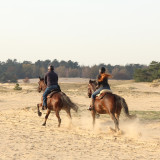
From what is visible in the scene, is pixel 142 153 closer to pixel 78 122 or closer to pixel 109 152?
pixel 109 152

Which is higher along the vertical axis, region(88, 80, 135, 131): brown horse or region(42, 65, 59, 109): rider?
region(42, 65, 59, 109): rider

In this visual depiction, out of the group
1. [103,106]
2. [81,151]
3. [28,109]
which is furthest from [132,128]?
[28,109]

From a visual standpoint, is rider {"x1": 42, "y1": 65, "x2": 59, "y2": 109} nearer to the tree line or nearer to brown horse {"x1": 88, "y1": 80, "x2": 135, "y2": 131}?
brown horse {"x1": 88, "y1": 80, "x2": 135, "y2": 131}

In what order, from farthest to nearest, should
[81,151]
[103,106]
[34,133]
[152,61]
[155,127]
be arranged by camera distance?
[152,61], [155,127], [103,106], [34,133], [81,151]

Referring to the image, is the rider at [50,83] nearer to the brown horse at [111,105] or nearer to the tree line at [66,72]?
the brown horse at [111,105]

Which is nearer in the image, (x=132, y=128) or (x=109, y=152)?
(x=109, y=152)

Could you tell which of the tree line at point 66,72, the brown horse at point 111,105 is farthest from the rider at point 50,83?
the tree line at point 66,72

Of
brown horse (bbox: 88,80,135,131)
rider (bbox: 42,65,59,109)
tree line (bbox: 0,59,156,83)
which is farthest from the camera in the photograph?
tree line (bbox: 0,59,156,83)

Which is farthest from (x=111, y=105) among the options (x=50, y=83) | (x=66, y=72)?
(x=66, y=72)

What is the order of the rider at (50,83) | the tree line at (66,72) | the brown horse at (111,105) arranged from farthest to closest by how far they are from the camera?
the tree line at (66,72) < the rider at (50,83) < the brown horse at (111,105)

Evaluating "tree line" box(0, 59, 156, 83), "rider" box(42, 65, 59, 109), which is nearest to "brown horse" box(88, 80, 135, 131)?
"rider" box(42, 65, 59, 109)

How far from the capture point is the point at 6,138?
37.9 feet

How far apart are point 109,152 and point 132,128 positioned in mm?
5303

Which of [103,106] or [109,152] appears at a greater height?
[103,106]
